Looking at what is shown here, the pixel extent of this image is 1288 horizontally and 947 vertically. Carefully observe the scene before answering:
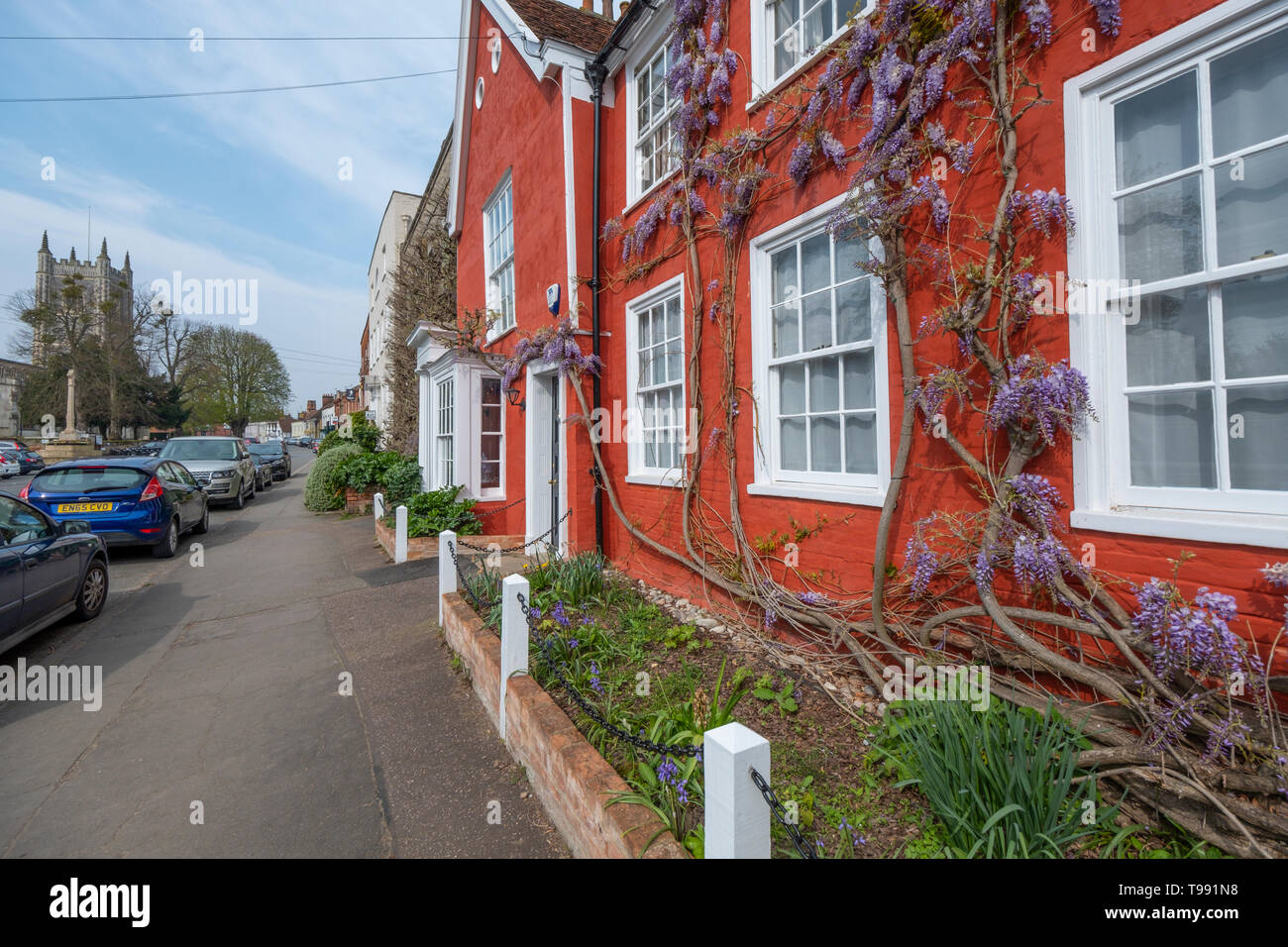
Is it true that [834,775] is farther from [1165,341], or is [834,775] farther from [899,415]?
[1165,341]

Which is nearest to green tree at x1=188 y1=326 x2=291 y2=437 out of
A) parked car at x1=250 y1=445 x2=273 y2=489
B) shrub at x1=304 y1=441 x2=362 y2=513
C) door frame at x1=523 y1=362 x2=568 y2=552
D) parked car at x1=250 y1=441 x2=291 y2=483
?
parked car at x1=250 y1=441 x2=291 y2=483

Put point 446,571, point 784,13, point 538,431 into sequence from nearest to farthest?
point 784,13 → point 446,571 → point 538,431

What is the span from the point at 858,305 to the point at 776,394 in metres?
0.95

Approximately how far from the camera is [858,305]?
13.5 ft

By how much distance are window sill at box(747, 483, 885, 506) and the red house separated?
2 cm

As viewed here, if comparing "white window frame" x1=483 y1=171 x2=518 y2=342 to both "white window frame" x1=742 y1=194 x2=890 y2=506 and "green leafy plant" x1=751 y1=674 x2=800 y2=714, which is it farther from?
"green leafy plant" x1=751 y1=674 x2=800 y2=714

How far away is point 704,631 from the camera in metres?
4.94

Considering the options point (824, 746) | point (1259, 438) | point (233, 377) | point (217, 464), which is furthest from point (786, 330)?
point (233, 377)

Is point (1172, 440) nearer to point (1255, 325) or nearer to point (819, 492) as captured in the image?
point (1255, 325)

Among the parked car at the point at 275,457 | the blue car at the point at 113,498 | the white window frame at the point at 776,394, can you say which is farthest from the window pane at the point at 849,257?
the parked car at the point at 275,457

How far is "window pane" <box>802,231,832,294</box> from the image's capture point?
14.3 feet

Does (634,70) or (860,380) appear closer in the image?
(860,380)

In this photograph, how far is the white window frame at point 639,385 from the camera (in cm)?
589
